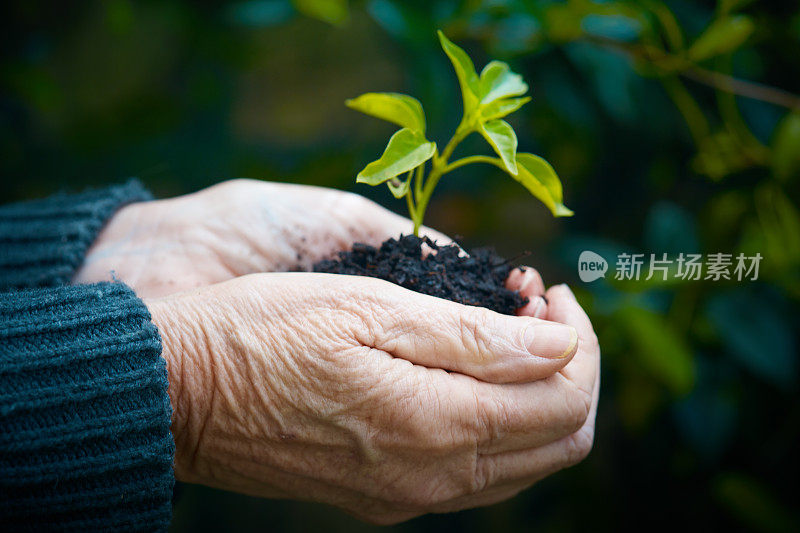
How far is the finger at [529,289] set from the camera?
0.79 metres

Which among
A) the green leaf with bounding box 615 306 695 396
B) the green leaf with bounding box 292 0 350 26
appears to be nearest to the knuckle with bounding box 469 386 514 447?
the green leaf with bounding box 615 306 695 396

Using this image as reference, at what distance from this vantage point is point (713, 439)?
1201 millimetres

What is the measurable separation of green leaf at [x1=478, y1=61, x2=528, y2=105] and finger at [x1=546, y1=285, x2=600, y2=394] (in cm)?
29

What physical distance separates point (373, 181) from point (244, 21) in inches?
30.9

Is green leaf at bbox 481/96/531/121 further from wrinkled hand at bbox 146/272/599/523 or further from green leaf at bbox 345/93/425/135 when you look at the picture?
wrinkled hand at bbox 146/272/599/523

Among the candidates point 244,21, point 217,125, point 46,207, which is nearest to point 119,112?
point 217,125

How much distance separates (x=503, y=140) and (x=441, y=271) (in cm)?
20

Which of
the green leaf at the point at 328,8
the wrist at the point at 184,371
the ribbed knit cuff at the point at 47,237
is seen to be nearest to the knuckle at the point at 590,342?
the wrist at the point at 184,371

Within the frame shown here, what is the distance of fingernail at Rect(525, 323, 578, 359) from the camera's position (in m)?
0.66

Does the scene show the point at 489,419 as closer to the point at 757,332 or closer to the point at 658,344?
the point at 658,344

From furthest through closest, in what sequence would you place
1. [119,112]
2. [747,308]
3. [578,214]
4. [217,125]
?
1. [578,214]
2. [217,125]
3. [119,112]
4. [747,308]

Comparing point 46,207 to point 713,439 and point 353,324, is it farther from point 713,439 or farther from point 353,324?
point 713,439

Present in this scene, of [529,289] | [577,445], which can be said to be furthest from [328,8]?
[577,445]

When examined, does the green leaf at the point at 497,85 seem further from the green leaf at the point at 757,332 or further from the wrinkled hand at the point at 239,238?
the green leaf at the point at 757,332
